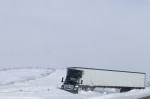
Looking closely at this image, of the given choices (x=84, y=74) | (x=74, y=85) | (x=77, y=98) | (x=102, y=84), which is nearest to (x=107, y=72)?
(x=102, y=84)

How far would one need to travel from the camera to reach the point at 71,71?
3806cm

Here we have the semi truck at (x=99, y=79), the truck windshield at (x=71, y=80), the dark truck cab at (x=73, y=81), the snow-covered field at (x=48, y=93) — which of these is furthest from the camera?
the semi truck at (x=99, y=79)

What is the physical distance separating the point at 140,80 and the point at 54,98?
66.2 ft

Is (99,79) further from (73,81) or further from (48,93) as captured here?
(48,93)

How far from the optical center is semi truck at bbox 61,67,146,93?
124 ft

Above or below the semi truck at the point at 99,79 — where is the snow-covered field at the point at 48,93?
below

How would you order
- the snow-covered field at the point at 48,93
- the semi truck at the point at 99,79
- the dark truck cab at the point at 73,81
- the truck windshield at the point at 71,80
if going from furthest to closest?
the semi truck at the point at 99,79
the truck windshield at the point at 71,80
the dark truck cab at the point at 73,81
the snow-covered field at the point at 48,93

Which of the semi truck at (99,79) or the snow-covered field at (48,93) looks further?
the semi truck at (99,79)

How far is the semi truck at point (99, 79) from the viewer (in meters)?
37.8

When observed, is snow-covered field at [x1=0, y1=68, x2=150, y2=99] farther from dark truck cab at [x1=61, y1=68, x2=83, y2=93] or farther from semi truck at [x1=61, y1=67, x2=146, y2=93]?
semi truck at [x1=61, y1=67, x2=146, y2=93]

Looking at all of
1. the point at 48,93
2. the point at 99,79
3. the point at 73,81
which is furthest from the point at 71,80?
the point at 99,79

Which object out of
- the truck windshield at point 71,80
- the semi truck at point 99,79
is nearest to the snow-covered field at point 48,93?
the semi truck at point 99,79

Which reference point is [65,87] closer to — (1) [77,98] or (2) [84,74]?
(2) [84,74]

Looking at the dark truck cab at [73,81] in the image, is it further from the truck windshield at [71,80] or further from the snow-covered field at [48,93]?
the snow-covered field at [48,93]
